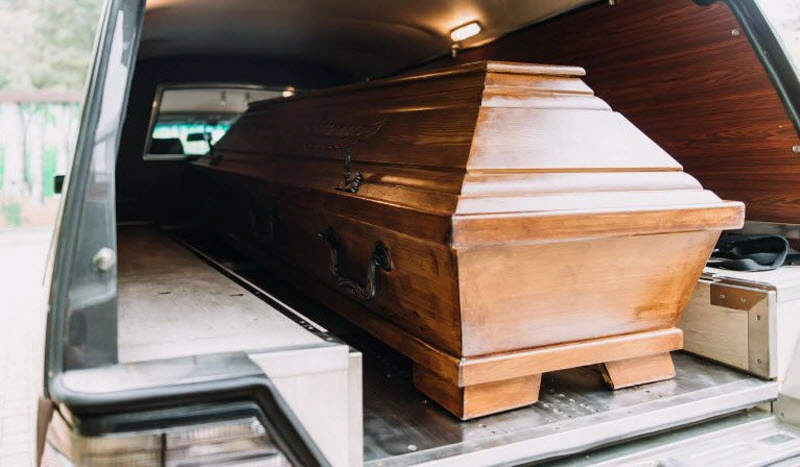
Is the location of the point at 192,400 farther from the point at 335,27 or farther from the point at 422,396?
the point at 335,27

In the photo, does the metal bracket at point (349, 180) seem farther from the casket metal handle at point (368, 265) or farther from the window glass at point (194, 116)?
the window glass at point (194, 116)

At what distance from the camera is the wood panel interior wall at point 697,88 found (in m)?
2.12

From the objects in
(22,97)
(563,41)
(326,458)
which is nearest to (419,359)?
(326,458)

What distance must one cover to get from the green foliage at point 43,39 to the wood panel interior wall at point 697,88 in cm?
1274

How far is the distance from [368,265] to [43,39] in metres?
13.7

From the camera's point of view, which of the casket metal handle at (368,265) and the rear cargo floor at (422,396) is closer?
the rear cargo floor at (422,396)

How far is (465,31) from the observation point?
2.96 m

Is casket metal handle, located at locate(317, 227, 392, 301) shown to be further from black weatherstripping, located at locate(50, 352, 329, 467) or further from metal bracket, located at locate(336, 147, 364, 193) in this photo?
black weatherstripping, located at locate(50, 352, 329, 467)

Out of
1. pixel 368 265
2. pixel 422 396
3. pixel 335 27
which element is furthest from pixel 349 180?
pixel 335 27

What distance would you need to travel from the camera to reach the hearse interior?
3.60 ft

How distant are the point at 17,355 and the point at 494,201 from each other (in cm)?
471

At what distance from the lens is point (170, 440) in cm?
103

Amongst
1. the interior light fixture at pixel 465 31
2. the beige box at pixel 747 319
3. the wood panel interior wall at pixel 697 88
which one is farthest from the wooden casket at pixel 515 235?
the interior light fixture at pixel 465 31

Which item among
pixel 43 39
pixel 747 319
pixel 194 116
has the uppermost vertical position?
pixel 43 39
